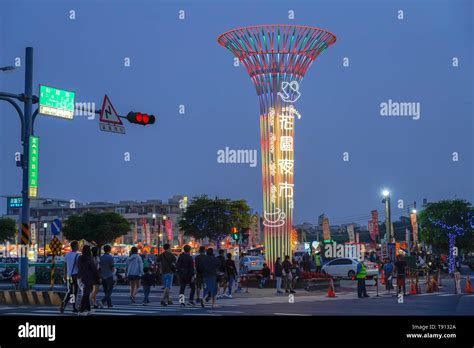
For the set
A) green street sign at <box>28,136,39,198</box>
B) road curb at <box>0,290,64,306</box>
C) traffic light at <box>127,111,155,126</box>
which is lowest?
road curb at <box>0,290,64,306</box>

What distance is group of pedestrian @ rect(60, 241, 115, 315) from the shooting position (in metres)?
18.0

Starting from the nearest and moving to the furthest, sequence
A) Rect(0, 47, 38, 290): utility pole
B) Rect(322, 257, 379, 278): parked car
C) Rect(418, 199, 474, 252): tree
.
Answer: Rect(0, 47, 38, 290): utility pole, Rect(322, 257, 379, 278): parked car, Rect(418, 199, 474, 252): tree

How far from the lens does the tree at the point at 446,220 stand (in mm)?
73625

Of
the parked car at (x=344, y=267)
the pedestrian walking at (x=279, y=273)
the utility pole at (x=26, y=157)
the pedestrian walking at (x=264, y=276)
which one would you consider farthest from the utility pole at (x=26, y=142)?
the parked car at (x=344, y=267)

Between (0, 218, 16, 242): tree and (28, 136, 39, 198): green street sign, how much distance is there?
83224 millimetres

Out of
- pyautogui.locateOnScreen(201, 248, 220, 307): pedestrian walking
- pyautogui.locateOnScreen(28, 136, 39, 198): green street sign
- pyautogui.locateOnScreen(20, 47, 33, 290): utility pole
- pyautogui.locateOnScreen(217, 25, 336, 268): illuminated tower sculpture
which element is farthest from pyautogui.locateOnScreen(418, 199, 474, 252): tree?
pyautogui.locateOnScreen(20, 47, 33, 290): utility pole

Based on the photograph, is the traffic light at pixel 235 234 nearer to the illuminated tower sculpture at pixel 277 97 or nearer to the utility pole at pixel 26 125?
the illuminated tower sculpture at pixel 277 97

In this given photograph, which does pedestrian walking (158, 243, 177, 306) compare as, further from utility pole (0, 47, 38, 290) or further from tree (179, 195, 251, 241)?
tree (179, 195, 251, 241)

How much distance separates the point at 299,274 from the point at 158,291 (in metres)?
7.15

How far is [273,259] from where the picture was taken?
122 ft

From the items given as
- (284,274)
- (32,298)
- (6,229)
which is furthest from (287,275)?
(6,229)

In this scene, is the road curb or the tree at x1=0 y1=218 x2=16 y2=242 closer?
the road curb
